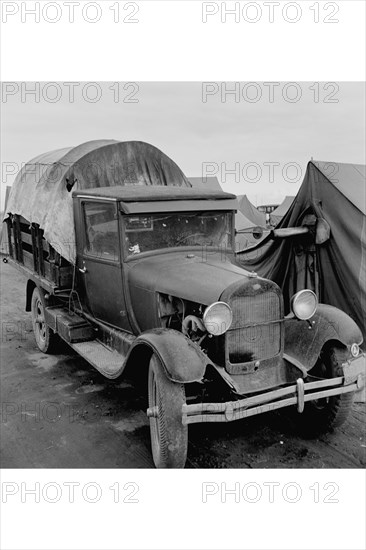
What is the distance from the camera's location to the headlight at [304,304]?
4.11m

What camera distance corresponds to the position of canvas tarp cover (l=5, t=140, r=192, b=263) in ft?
18.6

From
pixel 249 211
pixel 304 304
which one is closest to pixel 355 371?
pixel 304 304

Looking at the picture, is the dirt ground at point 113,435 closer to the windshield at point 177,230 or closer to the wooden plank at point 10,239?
the windshield at point 177,230

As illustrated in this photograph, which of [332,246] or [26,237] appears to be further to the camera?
[26,237]

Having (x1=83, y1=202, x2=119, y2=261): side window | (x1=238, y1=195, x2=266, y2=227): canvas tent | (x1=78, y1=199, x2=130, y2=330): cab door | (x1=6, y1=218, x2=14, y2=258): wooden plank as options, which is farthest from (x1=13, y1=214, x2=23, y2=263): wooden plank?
(x1=238, y1=195, x2=266, y2=227): canvas tent

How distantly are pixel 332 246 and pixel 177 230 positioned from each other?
7.58 feet

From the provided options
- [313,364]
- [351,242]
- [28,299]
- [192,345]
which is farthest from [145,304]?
[28,299]

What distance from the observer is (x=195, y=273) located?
4316mm

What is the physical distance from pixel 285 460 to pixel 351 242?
3123 millimetres

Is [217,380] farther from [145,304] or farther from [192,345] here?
[145,304]

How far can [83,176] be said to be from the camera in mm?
5730

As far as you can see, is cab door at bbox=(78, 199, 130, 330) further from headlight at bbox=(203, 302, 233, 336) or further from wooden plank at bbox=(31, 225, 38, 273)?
headlight at bbox=(203, 302, 233, 336)

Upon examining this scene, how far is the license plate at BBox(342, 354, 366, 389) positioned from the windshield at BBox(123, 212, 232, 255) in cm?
185

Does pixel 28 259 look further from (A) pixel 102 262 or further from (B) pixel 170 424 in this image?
(B) pixel 170 424
